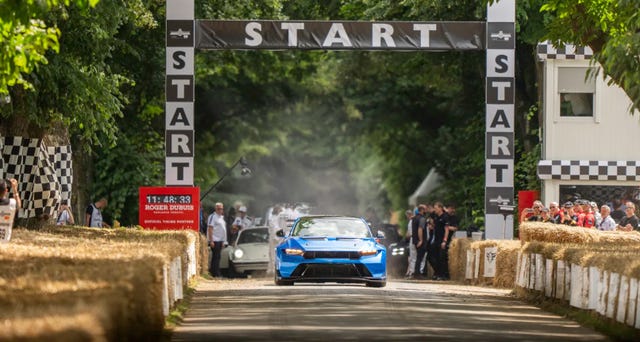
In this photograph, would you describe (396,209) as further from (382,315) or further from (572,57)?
(382,315)

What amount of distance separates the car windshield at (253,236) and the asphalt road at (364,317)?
16.5 metres

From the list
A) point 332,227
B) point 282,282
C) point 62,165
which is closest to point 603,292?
point 282,282

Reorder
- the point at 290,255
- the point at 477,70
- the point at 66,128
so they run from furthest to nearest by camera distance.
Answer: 1. the point at 477,70
2. the point at 66,128
3. the point at 290,255

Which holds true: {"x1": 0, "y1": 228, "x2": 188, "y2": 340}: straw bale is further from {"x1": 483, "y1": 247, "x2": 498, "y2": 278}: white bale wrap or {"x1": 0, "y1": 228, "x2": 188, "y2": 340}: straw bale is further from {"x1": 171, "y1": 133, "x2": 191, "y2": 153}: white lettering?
{"x1": 171, "y1": 133, "x2": 191, "y2": 153}: white lettering

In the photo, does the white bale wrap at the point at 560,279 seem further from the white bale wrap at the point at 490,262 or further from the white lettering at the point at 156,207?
the white lettering at the point at 156,207

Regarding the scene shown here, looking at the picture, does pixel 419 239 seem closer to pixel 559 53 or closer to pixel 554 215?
pixel 559 53

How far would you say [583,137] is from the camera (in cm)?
3981

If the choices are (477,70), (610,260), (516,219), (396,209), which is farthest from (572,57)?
(396,209)

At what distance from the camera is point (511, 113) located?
34.7 meters

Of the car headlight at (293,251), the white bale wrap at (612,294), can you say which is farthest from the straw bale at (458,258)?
the white bale wrap at (612,294)

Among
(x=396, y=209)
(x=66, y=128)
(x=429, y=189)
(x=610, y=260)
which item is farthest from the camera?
(x=396, y=209)

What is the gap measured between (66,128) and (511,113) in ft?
31.5

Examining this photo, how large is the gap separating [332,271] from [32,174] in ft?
22.4

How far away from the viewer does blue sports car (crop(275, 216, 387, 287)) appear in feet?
89.7
